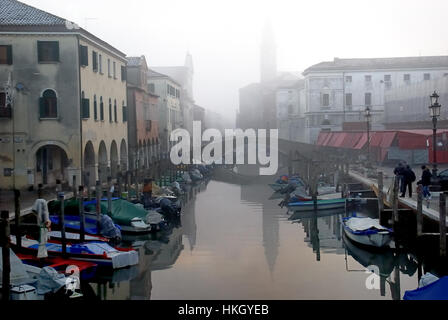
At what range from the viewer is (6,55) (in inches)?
1056

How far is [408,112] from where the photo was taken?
2122 inches

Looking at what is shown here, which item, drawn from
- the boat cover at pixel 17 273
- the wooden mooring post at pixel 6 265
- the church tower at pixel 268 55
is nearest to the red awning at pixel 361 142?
the boat cover at pixel 17 273

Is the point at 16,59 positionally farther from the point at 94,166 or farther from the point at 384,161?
the point at 384,161

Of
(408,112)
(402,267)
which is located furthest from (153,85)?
(402,267)

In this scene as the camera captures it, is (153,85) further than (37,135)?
Yes

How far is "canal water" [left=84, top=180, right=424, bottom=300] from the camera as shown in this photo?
1462cm

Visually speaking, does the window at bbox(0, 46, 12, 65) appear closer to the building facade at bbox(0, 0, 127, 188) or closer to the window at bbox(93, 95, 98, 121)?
the building facade at bbox(0, 0, 127, 188)

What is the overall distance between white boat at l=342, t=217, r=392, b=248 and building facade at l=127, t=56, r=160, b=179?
1837cm

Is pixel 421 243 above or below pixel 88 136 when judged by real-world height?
below

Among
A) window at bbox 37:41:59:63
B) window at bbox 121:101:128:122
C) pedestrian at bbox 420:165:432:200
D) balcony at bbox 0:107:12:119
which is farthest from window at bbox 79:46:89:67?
pedestrian at bbox 420:165:432:200

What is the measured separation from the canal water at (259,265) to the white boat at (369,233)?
13.6 inches

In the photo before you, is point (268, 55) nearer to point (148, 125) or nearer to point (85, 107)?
point (148, 125)

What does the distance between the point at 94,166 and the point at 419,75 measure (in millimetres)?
46476

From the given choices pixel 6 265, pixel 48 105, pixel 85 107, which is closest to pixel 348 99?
pixel 85 107
